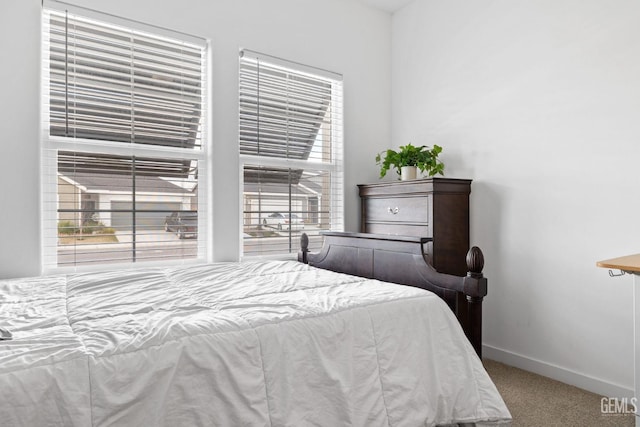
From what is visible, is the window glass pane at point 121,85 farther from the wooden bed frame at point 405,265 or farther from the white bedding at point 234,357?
the wooden bed frame at point 405,265

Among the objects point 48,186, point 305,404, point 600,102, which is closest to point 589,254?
point 600,102

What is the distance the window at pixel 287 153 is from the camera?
9.73 feet

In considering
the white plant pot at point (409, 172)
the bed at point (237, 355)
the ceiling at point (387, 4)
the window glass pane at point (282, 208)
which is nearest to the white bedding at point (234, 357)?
the bed at point (237, 355)

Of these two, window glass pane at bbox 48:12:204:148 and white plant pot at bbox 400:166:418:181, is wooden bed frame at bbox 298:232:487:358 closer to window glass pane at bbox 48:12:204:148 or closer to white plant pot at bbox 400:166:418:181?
white plant pot at bbox 400:166:418:181

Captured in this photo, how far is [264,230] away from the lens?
303 cm

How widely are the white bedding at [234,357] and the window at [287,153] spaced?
1.12m

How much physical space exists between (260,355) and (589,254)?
2056 millimetres

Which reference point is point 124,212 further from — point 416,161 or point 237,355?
point 416,161

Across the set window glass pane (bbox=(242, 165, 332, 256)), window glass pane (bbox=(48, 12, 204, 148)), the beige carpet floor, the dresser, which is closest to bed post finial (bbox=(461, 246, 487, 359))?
the beige carpet floor

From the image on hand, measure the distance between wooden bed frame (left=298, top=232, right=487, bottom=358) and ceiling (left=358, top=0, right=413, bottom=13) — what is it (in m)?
2.06

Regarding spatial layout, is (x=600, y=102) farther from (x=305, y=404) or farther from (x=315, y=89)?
(x=305, y=404)

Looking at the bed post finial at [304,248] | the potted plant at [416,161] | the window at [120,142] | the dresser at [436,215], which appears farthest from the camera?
Answer: the potted plant at [416,161]

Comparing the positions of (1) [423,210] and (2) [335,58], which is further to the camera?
(2) [335,58]

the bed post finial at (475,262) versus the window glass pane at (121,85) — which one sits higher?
the window glass pane at (121,85)
